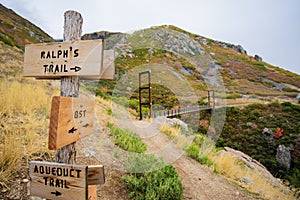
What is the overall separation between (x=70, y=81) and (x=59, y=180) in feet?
2.86

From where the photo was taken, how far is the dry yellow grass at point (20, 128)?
8.18 ft

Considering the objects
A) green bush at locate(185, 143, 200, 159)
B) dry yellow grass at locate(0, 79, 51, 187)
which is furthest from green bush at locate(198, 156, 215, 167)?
dry yellow grass at locate(0, 79, 51, 187)

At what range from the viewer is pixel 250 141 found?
44.9ft

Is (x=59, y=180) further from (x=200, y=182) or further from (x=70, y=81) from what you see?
(x=200, y=182)

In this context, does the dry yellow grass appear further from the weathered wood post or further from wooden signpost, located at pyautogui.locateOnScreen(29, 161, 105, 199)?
the weathered wood post

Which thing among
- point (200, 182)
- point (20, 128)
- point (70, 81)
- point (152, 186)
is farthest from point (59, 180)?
point (200, 182)

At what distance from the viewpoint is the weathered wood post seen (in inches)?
72.4

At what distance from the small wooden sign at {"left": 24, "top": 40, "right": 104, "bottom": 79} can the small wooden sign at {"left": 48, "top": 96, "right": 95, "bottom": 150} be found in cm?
29

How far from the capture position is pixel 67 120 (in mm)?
1595

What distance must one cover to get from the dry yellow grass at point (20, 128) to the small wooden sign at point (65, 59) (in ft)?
4.33

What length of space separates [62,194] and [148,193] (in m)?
1.44

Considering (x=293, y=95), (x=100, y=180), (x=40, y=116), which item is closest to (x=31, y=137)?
(x=40, y=116)

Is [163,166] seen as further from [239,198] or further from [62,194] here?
[62,194]

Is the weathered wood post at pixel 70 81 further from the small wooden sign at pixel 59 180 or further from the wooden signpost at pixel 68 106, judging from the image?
the small wooden sign at pixel 59 180
